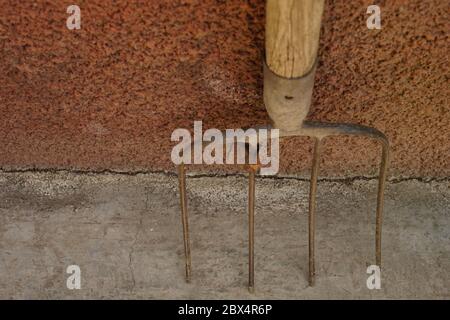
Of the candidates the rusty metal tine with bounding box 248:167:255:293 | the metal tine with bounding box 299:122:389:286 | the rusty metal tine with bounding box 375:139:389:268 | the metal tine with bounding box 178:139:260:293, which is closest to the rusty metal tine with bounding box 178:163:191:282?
the metal tine with bounding box 178:139:260:293

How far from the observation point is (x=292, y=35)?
0.97 meters

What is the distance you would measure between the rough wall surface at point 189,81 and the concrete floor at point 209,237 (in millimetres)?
63

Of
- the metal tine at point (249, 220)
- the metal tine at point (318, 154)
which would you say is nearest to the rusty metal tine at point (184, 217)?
the metal tine at point (249, 220)

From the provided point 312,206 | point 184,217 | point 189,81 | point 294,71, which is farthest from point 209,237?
point 294,71

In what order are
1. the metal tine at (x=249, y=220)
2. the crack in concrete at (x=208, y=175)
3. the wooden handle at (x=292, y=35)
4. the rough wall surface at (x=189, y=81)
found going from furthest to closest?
1. the crack in concrete at (x=208, y=175)
2. the metal tine at (x=249, y=220)
3. the rough wall surface at (x=189, y=81)
4. the wooden handle at (x=292, y=35)

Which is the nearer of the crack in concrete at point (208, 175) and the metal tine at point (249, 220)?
the metal tine at point (249, 220)

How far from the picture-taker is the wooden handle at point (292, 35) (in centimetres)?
94

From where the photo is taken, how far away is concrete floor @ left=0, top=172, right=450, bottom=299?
1.34 metres

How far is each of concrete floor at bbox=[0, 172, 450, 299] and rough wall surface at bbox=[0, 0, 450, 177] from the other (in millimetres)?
63

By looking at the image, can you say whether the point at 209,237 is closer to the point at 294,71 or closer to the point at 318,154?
the point at 318,154

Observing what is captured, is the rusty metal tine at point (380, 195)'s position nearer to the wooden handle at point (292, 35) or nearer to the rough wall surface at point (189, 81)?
the rough wall surface at point (189, 81)

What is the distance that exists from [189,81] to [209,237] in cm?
39

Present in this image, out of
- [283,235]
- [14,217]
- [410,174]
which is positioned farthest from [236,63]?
[14,217]

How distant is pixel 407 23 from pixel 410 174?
466 millimetres
